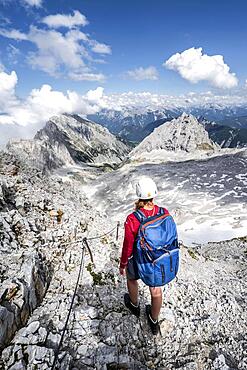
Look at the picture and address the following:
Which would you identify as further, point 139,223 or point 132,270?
point 132,270

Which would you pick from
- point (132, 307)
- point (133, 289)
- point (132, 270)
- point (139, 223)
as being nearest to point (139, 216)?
point (139, 223)

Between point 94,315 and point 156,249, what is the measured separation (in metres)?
3.80

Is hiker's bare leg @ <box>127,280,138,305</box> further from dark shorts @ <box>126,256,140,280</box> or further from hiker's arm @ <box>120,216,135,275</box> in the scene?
hiker's arm @ <box>120,216,135,275</box>

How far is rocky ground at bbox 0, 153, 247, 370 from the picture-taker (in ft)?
25.1

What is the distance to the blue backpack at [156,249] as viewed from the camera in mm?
7320

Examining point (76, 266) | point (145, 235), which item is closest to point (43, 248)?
point (76, 266)

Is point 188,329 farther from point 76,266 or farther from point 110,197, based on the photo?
point 110,197

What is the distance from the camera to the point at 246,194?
130 m

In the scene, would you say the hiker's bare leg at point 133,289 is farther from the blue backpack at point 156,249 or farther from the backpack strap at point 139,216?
the backpack strap at point 139,216

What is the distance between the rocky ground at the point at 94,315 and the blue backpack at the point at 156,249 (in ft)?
7.93

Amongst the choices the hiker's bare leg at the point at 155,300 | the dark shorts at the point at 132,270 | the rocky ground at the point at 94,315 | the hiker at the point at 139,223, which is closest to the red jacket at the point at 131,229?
the hiker at the point at 139,223

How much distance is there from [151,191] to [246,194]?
135469mm

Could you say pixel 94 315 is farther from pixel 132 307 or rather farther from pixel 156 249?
pixel 156 249

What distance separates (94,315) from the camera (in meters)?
9.22
